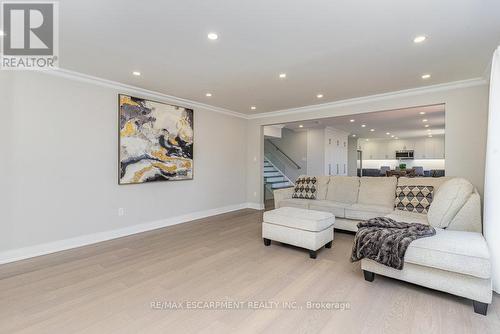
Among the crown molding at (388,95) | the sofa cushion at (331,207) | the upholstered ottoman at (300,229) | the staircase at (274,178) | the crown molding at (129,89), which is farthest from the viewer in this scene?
the staircase at (274,178)

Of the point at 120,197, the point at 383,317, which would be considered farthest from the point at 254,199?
the point at 383,317

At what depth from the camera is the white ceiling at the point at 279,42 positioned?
202 centimetres

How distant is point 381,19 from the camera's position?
2.16 m

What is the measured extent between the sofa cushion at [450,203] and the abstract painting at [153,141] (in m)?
4.21

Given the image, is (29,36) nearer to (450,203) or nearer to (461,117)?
(450,203)

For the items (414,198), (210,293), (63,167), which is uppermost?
(63,167)

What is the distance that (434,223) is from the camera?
9.54ft

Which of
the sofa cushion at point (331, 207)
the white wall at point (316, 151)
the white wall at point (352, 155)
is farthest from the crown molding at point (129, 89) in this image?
the white wall at point (352, 155)

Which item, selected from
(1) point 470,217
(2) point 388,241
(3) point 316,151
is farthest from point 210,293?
(3) point 316,151

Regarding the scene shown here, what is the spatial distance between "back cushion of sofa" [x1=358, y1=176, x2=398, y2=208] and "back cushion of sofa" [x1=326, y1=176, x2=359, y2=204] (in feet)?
0.35

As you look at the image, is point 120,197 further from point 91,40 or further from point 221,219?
point 91,40

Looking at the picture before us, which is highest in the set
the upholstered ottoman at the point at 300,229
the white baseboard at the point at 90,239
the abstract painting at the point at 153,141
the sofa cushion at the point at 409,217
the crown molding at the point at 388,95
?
the crown molding at the point at 388,95

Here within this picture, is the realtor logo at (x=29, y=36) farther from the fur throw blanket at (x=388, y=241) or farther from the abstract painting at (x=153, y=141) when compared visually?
the fur throw blanket at (x=388, y=241)

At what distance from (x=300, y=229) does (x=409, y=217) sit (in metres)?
1.54
